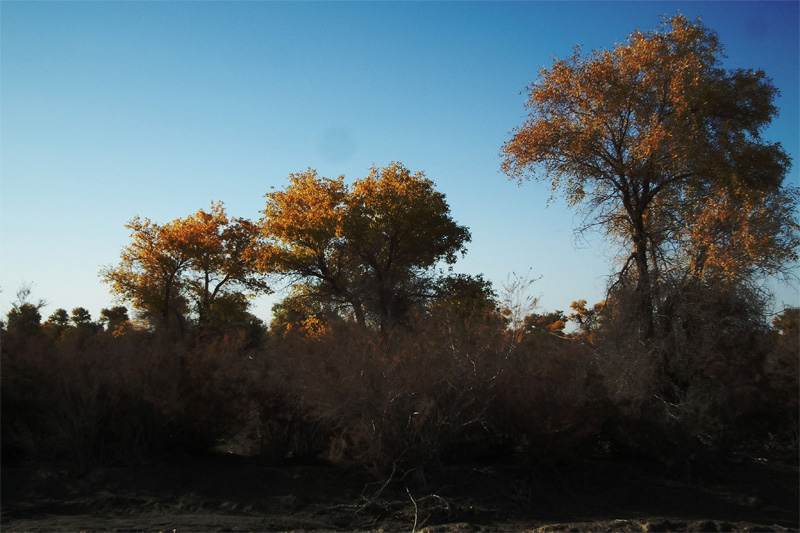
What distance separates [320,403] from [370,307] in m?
13.1

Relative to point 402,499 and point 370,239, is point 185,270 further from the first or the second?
point 402,499

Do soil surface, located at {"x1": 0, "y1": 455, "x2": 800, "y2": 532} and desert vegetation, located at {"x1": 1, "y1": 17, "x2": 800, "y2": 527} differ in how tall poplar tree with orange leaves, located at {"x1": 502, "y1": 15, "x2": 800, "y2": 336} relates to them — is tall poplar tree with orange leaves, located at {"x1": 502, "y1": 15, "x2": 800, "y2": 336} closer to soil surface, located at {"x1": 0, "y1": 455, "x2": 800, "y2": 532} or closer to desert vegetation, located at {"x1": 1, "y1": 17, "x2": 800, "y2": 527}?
desert vegetation, located at {"x1": 1, "y1": 17, "x2": 800, "y2": 527}

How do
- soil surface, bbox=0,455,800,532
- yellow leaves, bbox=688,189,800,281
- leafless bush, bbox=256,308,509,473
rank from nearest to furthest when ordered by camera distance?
soil surface, bbox=0,455,800,532, leafless bush, bbox=256,308,509,473, yellow leaves, bbox=688,189,800,281

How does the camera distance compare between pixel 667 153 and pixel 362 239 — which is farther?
pixel 362 239

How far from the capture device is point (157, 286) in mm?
30031

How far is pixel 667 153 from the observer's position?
1373 cm

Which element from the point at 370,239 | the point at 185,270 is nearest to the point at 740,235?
the point at 370,239

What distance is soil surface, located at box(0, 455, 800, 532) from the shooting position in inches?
285

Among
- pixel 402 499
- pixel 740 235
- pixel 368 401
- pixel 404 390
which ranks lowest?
pixel 402 499

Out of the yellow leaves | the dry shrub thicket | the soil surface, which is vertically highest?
the yellow leaves

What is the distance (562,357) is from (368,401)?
11.9 feet

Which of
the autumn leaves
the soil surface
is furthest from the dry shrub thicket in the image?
the autumn leaves

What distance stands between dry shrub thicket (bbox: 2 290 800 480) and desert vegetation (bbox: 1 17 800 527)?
0.03 metres

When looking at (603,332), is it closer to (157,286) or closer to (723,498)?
(723,498)
